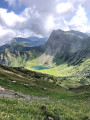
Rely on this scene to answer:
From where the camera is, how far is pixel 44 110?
36.9 ft

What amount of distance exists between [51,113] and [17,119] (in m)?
4.58

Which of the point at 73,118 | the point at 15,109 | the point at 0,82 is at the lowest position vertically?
the point at 0,82

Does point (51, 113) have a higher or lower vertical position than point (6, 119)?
lower

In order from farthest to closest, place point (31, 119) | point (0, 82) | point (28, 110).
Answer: point (0, 82)
point (28, 110)
point (31, 119)

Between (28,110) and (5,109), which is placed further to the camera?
(28,110)

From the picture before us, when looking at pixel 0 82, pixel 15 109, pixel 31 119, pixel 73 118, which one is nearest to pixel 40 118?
pixel 31 119

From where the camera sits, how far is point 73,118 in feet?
36.5

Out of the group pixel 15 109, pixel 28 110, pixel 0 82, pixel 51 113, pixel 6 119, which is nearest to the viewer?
pixel 6 119

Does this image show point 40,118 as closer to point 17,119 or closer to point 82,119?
point 17,119

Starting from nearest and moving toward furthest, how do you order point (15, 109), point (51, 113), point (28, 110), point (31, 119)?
point (31, 119) → point (15, 109) → point (28, 110) → point (51, 113)

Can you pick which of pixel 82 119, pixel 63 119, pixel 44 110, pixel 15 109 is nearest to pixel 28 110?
pixel 15 109

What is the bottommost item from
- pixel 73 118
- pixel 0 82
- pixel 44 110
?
pixel 0 82

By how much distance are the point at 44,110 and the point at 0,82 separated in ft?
96.6

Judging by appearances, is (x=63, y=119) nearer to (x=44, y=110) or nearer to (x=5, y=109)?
(x=44, y=110)
